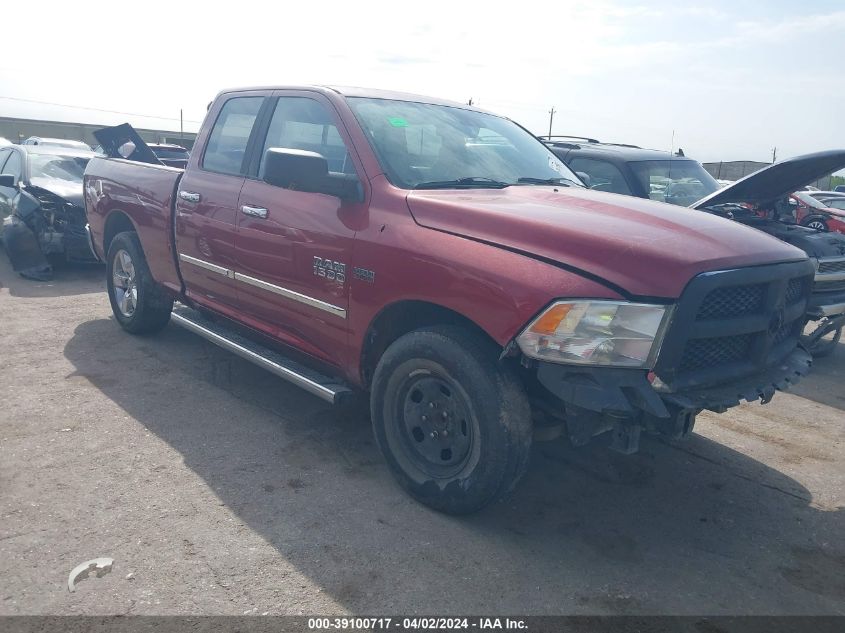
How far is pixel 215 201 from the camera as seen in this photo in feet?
15.6

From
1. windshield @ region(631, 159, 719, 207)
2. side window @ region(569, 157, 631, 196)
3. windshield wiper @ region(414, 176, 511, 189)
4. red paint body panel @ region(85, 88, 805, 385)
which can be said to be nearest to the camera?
red paint body panel @ region(85, 88, 805, 385)

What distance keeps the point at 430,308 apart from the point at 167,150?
10376mm

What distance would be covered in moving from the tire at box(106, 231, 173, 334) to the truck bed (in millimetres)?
158

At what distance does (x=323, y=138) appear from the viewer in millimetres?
4246

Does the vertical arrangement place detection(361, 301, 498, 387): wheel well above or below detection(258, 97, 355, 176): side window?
below

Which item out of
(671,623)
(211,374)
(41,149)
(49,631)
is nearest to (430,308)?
(671,623)

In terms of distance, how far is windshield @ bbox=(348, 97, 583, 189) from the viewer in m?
3.95

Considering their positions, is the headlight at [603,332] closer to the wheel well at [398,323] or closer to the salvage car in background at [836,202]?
the wheel well at [398,323]

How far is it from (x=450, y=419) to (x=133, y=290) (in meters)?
3.81

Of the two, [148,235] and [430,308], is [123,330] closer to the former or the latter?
[148,235]

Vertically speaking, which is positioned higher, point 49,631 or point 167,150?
point 167,150

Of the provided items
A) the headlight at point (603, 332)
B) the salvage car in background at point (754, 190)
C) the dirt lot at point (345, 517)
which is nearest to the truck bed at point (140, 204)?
the dirt lot at point (345, 517)

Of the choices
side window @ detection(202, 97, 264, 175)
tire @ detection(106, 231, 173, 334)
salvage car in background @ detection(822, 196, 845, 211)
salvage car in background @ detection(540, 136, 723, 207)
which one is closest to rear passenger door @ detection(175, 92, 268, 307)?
side window @ detection(202, 97, 264, 175)

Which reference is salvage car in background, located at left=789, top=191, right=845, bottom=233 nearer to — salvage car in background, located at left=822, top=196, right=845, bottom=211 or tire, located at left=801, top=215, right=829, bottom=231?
tire, located at left=801, top=215, right=829, bottom=231
